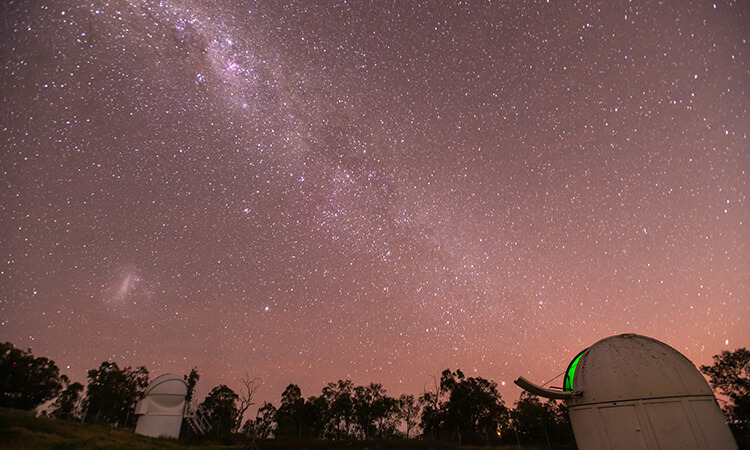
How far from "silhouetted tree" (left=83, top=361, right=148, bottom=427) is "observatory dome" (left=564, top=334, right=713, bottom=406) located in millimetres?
65826

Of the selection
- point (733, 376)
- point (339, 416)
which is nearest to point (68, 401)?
point (339, 416)

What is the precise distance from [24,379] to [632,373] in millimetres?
66162

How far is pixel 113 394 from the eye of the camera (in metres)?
62.2

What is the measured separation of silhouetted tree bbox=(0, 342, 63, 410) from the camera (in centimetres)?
4524

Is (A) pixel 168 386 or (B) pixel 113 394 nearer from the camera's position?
(A) pixel 168 386

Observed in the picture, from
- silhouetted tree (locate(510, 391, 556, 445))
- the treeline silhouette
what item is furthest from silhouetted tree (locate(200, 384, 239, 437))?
silhouetted tree (locate(510, 391, 556, 445))

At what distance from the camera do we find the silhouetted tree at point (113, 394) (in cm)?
6078

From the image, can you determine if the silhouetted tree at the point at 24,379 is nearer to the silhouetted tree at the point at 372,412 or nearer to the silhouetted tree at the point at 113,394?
the silhouetted tree at the point at 113,394

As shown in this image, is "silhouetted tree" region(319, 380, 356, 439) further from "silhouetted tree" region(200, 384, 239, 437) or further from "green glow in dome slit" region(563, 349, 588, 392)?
"green glow in dome slit" region(563, 349, 588, 392)

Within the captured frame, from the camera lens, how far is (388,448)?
31078mm

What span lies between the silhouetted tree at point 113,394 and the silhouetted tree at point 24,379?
11220 mm

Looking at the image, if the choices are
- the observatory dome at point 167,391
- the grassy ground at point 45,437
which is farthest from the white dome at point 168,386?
the grassy ground at point 45,437

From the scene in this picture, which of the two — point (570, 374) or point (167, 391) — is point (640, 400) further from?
point (167, 391)

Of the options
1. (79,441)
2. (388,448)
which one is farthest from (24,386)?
(388,448)
